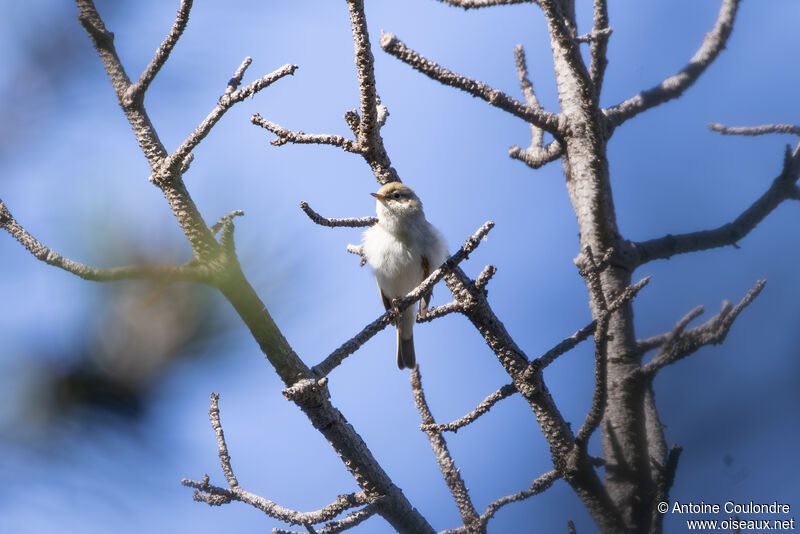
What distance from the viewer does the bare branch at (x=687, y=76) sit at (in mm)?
2807

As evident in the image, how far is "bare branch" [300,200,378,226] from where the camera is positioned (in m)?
1.85

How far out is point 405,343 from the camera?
3.35 m

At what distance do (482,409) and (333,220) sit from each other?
722mm

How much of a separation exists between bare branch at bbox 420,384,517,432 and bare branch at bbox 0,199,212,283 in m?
1.07

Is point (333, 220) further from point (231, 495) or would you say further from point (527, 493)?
point (527, 493)

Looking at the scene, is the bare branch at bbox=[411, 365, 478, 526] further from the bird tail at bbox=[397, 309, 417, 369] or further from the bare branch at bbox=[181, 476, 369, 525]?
the bird tail at bbox=[397, 309, 417, 369]

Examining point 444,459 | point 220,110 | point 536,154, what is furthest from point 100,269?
point 536,154

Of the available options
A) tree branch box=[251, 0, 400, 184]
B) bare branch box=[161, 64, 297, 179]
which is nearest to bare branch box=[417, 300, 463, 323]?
tree branch box=[251, 0, 400, 184]

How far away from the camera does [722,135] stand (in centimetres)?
239

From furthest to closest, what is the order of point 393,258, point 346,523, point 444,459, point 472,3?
1. point 393,258
2. point 472,3
3. point 444,459
4. point 346,523

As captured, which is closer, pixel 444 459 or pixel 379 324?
pixel 379 324

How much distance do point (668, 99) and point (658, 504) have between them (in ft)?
5.62

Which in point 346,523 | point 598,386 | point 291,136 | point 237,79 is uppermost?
point 291,136

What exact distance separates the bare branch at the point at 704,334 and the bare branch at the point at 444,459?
797 mm
